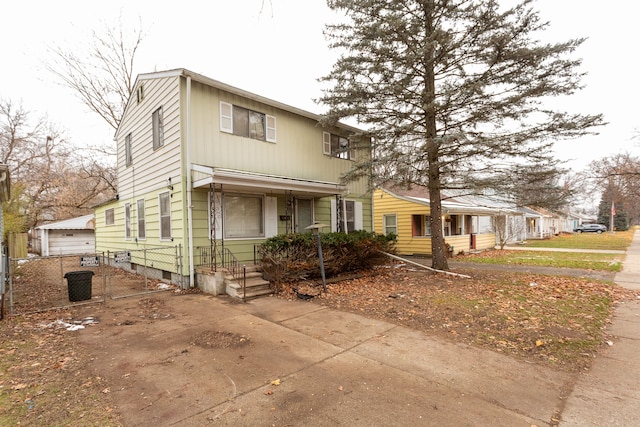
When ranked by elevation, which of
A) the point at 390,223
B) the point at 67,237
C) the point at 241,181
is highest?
the point at 241,181

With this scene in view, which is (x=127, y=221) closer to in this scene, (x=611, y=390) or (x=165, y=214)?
(x=165, y=214)

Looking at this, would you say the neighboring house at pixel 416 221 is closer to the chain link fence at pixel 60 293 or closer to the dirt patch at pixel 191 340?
the dirt patch at pixel 191 340

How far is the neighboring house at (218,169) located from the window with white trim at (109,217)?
56.1 inches

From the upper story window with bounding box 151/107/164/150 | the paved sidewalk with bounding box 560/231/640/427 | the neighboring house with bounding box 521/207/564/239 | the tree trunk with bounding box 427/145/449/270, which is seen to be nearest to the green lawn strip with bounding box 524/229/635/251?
the neighboring house with bounding box 521/207/564/239

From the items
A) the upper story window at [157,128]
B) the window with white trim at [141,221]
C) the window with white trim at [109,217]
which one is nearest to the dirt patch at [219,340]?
the upper story window at [157,128]

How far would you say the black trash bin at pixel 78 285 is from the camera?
7148 mm

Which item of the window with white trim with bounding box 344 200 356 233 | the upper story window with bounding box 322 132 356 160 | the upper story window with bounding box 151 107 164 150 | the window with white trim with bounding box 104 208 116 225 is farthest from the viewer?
the window with white trim with bounding box 104 208 116 225

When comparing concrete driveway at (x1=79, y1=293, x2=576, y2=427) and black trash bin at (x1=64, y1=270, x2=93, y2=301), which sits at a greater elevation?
black trash bin at (x1=64, y1=270, x2=93, y2=301)

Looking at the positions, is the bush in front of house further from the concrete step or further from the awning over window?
the awning over window

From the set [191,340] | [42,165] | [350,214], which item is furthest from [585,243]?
[42,165]

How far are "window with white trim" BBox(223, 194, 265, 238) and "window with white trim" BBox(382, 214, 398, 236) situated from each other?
9.48 meters

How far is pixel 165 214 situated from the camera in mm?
9211

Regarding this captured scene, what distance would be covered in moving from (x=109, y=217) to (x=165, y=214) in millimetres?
7189

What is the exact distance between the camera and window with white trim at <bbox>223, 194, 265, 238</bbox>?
9013 mm
